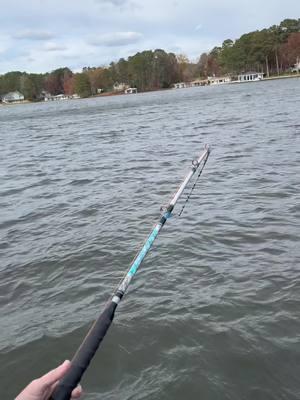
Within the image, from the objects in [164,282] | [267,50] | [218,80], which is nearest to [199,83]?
[218,80]

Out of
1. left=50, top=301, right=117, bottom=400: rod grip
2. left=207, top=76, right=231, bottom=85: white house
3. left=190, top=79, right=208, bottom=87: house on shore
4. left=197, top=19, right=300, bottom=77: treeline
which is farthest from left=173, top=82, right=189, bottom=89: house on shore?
left=50, top=301, right=117, bottom=400: rod grip

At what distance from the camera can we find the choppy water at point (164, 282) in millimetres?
4824

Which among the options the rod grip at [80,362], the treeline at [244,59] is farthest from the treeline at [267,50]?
the rod grip at [80,362]

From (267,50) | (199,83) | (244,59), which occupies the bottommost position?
(199,83)

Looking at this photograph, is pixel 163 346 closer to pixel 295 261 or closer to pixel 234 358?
pixel 234 358

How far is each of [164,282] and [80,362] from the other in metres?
4.16

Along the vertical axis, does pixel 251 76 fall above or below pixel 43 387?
above

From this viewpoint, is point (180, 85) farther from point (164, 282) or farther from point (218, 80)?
point (164, 282)

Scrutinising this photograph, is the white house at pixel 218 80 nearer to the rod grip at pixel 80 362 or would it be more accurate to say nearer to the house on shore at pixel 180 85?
the house on shore at pixel 180 85

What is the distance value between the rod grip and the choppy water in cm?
188

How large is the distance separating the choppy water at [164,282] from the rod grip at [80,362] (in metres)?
1.88

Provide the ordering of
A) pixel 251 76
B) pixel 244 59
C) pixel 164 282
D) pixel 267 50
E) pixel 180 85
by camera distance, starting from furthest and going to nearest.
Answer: pixel 180 85 < pixel 244 59 < pixel 251 76 < pixel 267 50 < pixel 164 282

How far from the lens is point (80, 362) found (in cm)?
266

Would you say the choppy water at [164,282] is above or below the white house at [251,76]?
below
